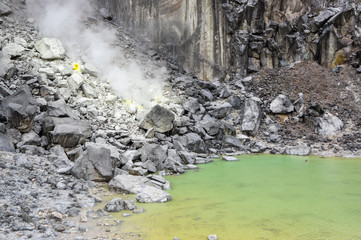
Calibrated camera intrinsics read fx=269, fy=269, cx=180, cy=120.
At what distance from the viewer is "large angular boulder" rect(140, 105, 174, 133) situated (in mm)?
14688

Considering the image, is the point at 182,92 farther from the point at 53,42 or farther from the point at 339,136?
the point at 339,136

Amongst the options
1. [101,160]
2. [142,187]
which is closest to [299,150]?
[142,187]

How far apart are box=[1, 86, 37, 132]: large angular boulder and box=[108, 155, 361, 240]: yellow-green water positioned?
19.6 feet

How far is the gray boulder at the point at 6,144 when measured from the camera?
9016 millimetres

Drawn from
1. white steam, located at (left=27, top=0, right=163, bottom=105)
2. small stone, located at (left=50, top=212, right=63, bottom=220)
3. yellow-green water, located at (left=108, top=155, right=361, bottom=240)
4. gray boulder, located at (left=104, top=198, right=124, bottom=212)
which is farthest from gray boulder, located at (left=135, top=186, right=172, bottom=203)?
white steam, located at (left=27, top=0, right=163, bottom=105)

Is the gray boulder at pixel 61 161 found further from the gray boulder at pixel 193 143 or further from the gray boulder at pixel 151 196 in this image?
the gray boulder at pixel 193 143

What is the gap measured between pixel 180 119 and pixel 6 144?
30.2 feet

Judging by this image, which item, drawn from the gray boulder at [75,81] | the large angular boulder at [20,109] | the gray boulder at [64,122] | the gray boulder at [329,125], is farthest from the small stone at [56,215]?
the gray boulder at [329,125]

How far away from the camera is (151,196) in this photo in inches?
271

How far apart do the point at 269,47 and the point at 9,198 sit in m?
23.7

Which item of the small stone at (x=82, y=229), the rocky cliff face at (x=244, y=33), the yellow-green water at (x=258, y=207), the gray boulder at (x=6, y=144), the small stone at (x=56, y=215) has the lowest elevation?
the yellow-green water at (x=258, y=207)

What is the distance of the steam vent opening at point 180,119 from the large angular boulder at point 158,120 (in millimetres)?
64

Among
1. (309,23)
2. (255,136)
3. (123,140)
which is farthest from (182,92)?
(309,23)

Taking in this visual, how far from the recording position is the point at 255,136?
1820 cm
